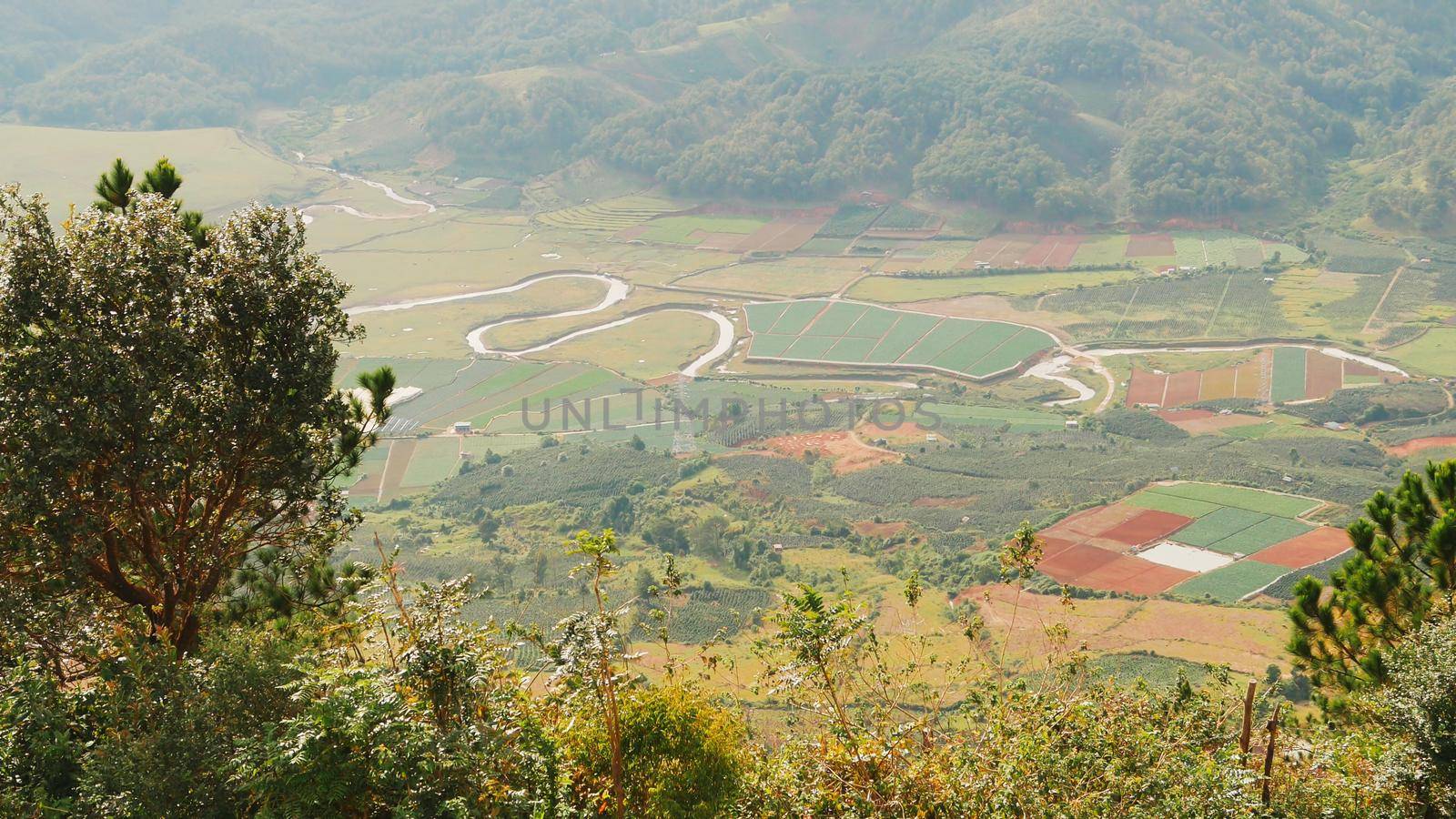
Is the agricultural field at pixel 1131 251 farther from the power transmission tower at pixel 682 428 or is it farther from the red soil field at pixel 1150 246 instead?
the power transmission tower at pixel 682 428

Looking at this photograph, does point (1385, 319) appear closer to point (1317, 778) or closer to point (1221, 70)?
point (1221, 70)

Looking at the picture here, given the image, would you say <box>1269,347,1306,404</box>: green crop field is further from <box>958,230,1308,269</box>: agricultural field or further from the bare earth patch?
<box>958,230,1308,269</box>: agricultural field

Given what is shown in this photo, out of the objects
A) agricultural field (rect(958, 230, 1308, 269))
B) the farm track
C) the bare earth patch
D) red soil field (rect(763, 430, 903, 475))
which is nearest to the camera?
red soil field (rect(763, 430, 903, 475))

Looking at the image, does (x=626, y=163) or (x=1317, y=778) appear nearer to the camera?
(x=1317, y=778)

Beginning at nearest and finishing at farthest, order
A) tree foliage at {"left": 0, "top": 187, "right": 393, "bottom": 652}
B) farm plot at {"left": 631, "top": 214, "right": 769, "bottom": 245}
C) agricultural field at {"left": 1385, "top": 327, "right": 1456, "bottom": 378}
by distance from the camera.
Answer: tree foliage at {"left": 0, "top": 187, "right": 393, "bottom": 652}
agricultural field at {"left": 1385, "top": 327, "right": 1456, "bottom": 378}
farm plot at {"left": 631, "top": 214, "right": 769, "bottom": 245}

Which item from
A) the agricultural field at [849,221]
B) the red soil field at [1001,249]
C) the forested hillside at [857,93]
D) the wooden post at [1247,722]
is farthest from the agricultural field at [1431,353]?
the wooden post at [1247,722]

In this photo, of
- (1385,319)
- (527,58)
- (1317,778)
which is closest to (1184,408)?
(1385,319)

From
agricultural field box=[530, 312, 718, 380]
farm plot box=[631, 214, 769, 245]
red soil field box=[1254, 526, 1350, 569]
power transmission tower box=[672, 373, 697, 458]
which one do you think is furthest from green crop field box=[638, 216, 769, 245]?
red soil field box=[1254, 526, 1350, 569]

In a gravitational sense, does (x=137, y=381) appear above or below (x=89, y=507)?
above
